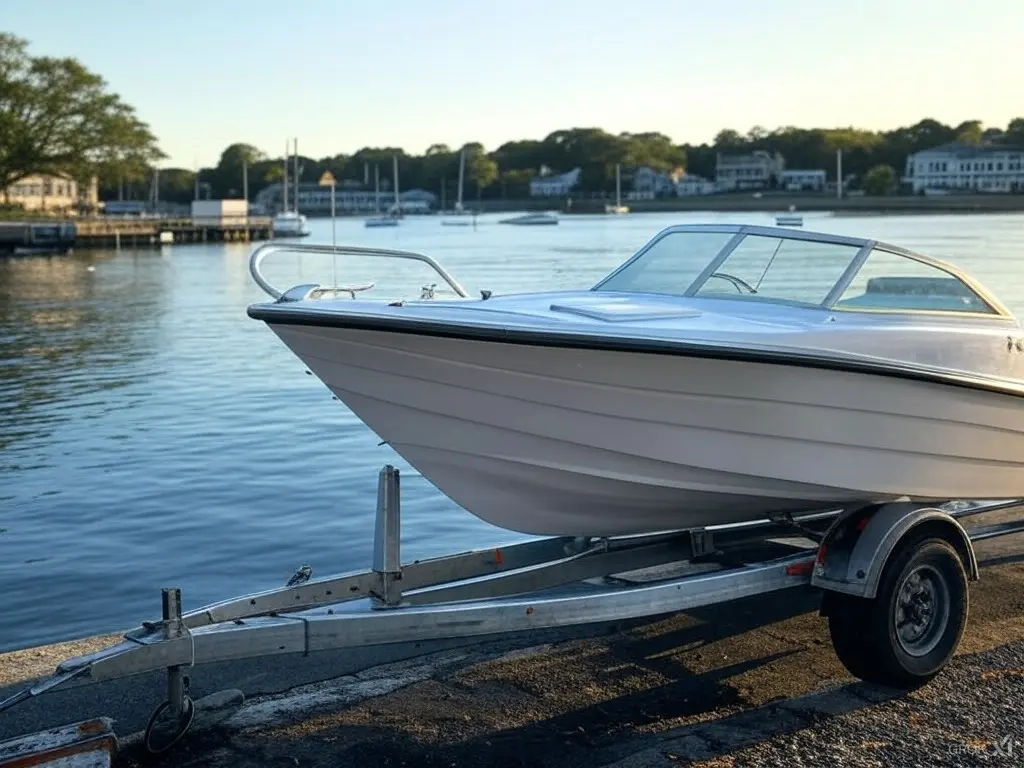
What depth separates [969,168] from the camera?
184000mm

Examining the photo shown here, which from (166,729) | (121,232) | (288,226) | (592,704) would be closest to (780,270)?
(592,704)

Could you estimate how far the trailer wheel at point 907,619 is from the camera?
18.1 feet

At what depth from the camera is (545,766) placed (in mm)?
4781

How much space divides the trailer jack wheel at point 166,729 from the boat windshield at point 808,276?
11.0ft

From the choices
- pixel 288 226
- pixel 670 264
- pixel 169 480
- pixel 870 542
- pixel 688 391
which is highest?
pixel 288 226

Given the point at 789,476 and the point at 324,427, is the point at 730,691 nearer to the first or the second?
the point at 789,476

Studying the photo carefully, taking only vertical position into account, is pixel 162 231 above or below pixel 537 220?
below

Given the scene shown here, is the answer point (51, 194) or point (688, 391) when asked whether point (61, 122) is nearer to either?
point (51, 194)

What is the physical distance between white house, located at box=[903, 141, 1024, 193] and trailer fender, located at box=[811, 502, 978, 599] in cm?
18234

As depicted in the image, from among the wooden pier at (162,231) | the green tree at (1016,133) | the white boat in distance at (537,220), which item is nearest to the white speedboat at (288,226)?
the wooden pier at (162,231)

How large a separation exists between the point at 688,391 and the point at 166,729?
8.47ft

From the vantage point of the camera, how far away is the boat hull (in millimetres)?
5512

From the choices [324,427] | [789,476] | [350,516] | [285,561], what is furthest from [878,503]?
[324,427]

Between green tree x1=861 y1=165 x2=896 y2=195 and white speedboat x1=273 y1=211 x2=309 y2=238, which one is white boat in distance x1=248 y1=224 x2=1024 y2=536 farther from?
green tree x1=861 y1=165 x2=896 y2=195
